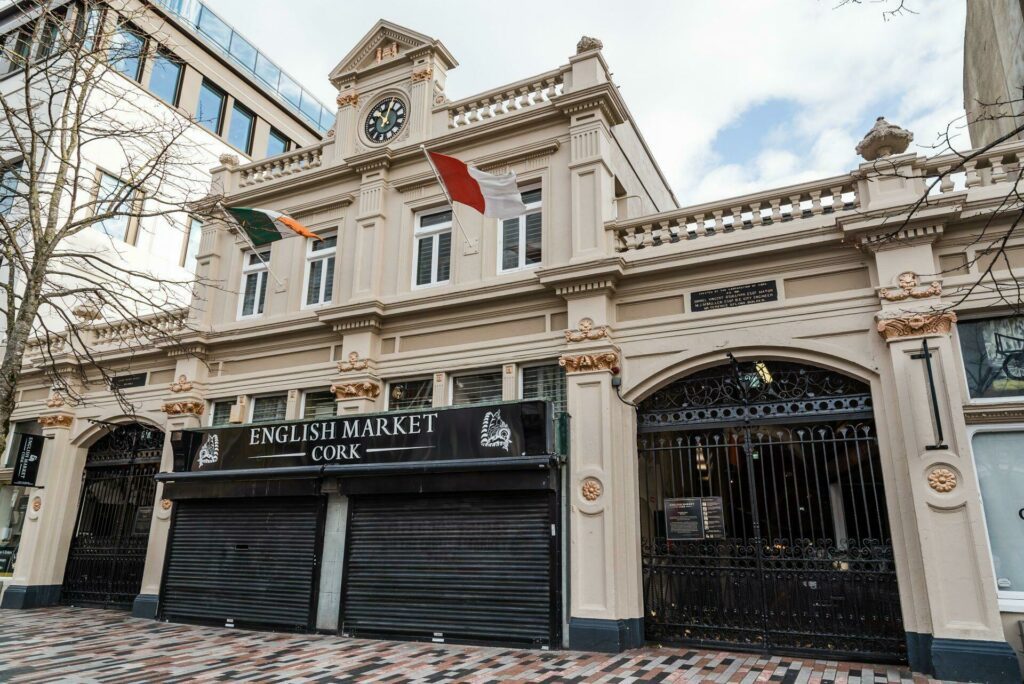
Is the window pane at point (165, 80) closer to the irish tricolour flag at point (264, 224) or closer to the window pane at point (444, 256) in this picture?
the irish tricolour flag at point (264, 224)

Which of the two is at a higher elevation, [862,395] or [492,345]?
Result: [492,345]

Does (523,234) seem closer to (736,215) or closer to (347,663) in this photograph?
(736,215)

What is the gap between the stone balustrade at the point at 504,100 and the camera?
1231 cm

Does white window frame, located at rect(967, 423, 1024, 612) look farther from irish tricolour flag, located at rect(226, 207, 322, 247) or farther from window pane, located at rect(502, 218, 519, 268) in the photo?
irish tricolour flag, located at rect(226, 207, 322, 247)

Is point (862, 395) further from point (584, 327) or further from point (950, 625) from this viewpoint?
point (584, 327)

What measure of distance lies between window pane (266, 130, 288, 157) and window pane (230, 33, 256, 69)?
8.13ft

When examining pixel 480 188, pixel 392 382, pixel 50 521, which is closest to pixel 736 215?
pixel 480 188

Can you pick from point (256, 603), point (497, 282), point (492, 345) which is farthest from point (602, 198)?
point (256, 603)

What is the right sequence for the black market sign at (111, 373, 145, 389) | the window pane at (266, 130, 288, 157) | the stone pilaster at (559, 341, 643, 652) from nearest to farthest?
the stone pilaster at (559, 341, 643, 652)
the black market sign at (111, 373, 145, 389)
the window pane at (266, 130, 288, 157)

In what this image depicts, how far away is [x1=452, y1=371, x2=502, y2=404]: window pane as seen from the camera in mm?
11242

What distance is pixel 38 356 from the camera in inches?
655

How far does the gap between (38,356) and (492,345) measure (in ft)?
42.9

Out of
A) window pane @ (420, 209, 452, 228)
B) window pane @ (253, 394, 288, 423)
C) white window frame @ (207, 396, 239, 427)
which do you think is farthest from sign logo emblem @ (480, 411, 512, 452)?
white window frame @ (207, 396, 239, 427)

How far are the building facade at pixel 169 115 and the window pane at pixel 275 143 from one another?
45 mm
